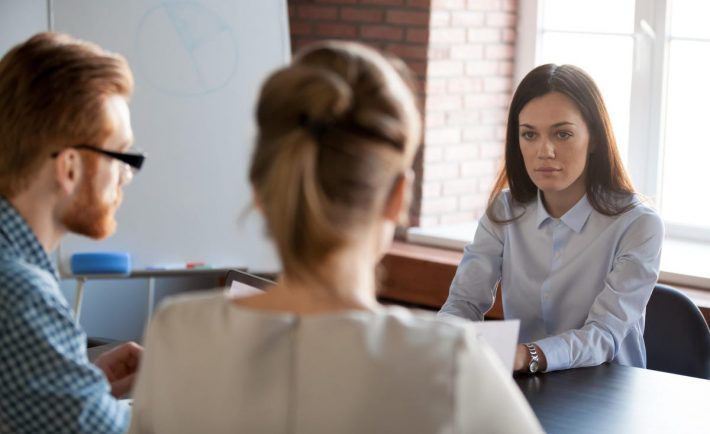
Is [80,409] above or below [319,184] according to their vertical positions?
below

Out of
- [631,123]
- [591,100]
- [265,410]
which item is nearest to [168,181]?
[591,100]

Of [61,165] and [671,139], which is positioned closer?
[61,165]

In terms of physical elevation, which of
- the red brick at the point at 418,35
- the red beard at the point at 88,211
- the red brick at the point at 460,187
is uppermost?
the red brick at the point at 418,35

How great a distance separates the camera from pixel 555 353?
2.23m

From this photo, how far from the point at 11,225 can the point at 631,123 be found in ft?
9.61

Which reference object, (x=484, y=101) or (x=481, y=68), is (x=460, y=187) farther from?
(x=481, y=68)

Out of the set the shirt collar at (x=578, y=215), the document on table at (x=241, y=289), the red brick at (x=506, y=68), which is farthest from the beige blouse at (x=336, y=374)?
the red brick at (x=506, y=68)

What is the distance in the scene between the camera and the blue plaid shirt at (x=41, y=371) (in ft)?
4.79

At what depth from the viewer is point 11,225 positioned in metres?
1.61

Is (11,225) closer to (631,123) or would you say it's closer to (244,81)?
(244,81)

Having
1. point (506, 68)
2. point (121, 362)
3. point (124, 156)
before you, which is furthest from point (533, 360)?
point (506, 68)

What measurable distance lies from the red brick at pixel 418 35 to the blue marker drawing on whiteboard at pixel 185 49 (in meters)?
0.84

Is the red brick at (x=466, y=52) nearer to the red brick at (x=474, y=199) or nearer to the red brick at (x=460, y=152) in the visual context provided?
the red brick at (x=460, y=152)

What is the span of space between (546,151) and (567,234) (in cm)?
24
